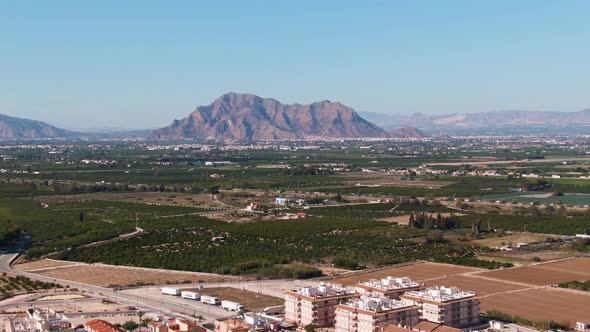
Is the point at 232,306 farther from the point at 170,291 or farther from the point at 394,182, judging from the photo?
the point at 394,182

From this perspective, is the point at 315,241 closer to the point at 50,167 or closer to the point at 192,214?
the point at 192,214

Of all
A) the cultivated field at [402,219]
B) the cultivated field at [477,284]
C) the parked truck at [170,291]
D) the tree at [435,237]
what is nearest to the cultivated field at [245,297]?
the parked truck at [170,291]

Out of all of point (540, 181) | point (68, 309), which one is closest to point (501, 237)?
point (68, 309)

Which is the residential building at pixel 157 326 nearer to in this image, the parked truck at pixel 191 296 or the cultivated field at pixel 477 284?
the parked truck at pixel 191 296

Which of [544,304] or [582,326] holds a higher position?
[582,326]

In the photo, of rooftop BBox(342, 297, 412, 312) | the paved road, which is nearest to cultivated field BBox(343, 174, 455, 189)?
→ the paved road

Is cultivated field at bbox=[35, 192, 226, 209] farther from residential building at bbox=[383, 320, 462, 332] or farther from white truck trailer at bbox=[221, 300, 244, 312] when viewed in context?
residential building at bbox=[383, 320, 462, 332]

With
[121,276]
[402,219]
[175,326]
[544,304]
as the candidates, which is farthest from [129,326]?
[402,219]

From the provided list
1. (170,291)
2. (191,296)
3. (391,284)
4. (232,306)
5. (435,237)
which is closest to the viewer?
(391,284)
